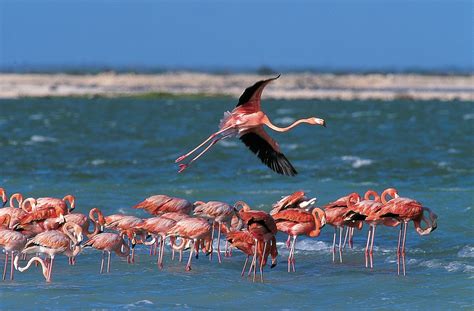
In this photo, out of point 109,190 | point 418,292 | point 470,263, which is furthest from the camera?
point 109,190

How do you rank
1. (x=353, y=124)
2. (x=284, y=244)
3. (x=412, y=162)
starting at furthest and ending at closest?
(x=353, y=124) < (x=412, y=162) < (x=284, y=244)

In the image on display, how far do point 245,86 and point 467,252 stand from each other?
187 ft

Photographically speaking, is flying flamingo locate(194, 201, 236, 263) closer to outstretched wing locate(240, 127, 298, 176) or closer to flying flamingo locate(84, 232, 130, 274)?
outstretched wing locate(240, 127, 298, 176)

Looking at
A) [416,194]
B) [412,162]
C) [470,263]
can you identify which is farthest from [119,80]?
[470,263]

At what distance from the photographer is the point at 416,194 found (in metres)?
16.2

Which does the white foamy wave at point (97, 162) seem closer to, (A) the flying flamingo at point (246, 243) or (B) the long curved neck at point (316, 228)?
(B) the long curved neck at point (316, 228)

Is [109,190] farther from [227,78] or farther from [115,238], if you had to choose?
[227,78]

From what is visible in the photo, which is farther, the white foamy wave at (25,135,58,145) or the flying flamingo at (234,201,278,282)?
the white foamy wave at (25,135,58,145)

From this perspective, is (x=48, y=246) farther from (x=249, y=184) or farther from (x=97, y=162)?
(x=97, y=162)

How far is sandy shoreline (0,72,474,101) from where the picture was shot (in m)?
57.7

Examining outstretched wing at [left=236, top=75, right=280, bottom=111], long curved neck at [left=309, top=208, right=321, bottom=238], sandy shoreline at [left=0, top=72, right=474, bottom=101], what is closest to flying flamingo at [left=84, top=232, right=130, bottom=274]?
outstretched wing at [left=236, top=75, right=280, bottom=111]

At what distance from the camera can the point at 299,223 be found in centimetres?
1030

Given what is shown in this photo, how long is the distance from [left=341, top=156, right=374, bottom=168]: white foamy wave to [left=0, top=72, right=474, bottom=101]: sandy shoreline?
33235mm

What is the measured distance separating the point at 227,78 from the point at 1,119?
140 feet
